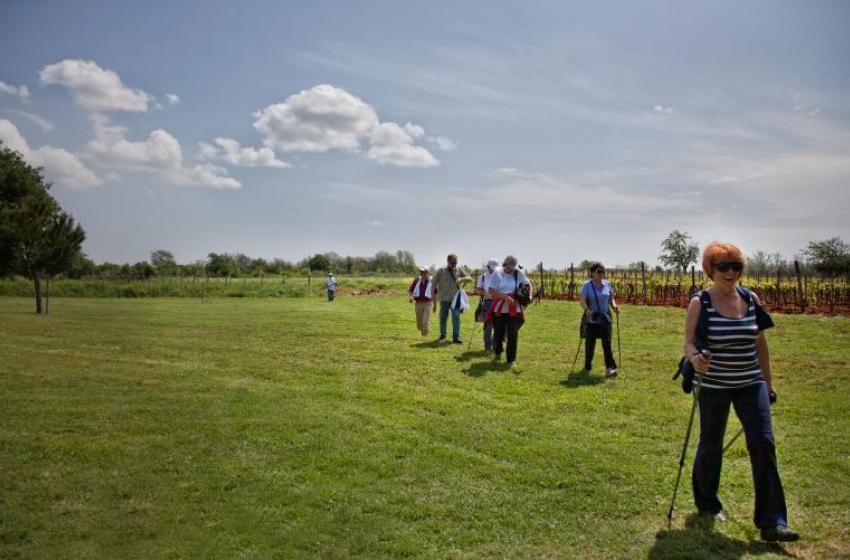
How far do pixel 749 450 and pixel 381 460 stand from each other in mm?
3323

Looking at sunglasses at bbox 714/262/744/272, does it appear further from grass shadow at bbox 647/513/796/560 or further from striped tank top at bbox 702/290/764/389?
grass shadow at bbox 647/513/796/560

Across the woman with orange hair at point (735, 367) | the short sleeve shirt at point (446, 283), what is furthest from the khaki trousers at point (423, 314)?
the woman with orange hair at point (735, 367)

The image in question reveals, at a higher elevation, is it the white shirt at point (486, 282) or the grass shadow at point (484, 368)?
the white shirt at point (486, 282)

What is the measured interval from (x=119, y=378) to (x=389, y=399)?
4.93 metres

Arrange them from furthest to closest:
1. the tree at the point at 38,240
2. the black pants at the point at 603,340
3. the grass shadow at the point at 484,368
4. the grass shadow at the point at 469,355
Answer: the tree at the point at 38,240, the grass shadow at the point at 469,355, the grass shadow at the point at 484,368, the black pants at the point at 603,340

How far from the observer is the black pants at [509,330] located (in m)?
11.2

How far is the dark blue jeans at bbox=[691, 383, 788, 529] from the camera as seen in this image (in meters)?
4.27

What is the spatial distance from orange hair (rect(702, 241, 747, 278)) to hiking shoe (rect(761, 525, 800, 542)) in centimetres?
181

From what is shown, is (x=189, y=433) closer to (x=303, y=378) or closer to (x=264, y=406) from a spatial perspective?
(x=264, y=406)

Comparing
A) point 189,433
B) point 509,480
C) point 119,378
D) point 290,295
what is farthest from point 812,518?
point 290,295

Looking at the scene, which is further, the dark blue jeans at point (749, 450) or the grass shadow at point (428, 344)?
the grass shadow at point (428, 344)

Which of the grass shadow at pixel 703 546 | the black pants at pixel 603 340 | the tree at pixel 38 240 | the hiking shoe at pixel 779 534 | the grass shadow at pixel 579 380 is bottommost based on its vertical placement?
the grass shadow at pixel 703 546

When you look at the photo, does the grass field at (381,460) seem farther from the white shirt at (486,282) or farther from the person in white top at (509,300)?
the white shirt at (486,282)

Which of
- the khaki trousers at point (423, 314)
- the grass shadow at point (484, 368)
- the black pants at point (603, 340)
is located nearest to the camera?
the black pants at point (603, 340)
